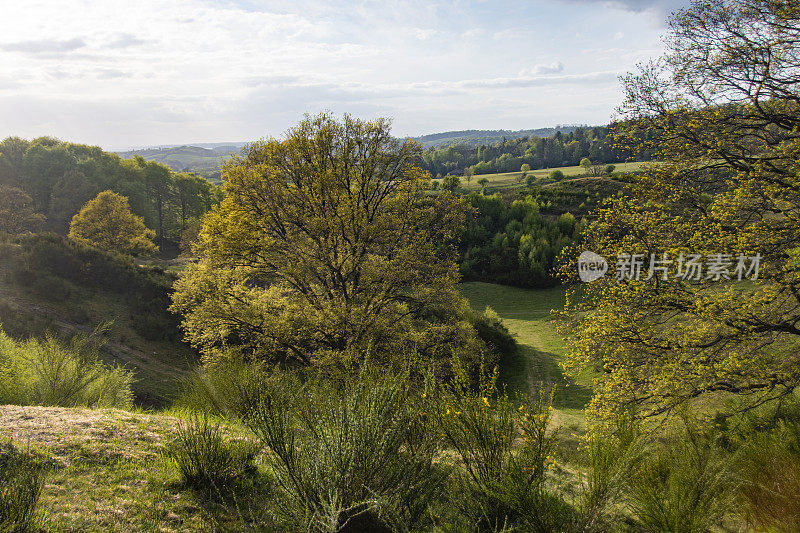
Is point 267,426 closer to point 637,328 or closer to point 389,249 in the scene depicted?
point 637,328

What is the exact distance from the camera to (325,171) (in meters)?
14.5

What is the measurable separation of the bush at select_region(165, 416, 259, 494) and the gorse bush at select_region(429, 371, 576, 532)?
2.64m

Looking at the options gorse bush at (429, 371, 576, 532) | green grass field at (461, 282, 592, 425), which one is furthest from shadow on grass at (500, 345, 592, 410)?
gorse bush at (429, 371, 576, 532)

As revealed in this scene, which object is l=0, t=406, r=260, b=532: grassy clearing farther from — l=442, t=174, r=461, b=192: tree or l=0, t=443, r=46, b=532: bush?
l=442, t=174, r=461, b=192: tree

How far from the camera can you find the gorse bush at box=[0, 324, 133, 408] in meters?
8.87

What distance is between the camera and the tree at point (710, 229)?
682 cm

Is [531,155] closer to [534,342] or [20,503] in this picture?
[534,342]

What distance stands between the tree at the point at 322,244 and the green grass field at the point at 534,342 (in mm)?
5018

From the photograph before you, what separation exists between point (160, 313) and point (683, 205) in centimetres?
2286

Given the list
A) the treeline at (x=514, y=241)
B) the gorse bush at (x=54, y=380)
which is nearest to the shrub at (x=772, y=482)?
the gorse bush at (x=54, y=380)

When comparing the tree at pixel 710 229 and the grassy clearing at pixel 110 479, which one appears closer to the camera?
the grassy clearing at pixel 110 479

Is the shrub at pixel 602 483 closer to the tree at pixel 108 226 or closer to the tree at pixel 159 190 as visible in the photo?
the tree at pixel 108 226

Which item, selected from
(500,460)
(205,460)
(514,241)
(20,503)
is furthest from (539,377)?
(514,241)

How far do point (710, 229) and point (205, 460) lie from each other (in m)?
9.11
